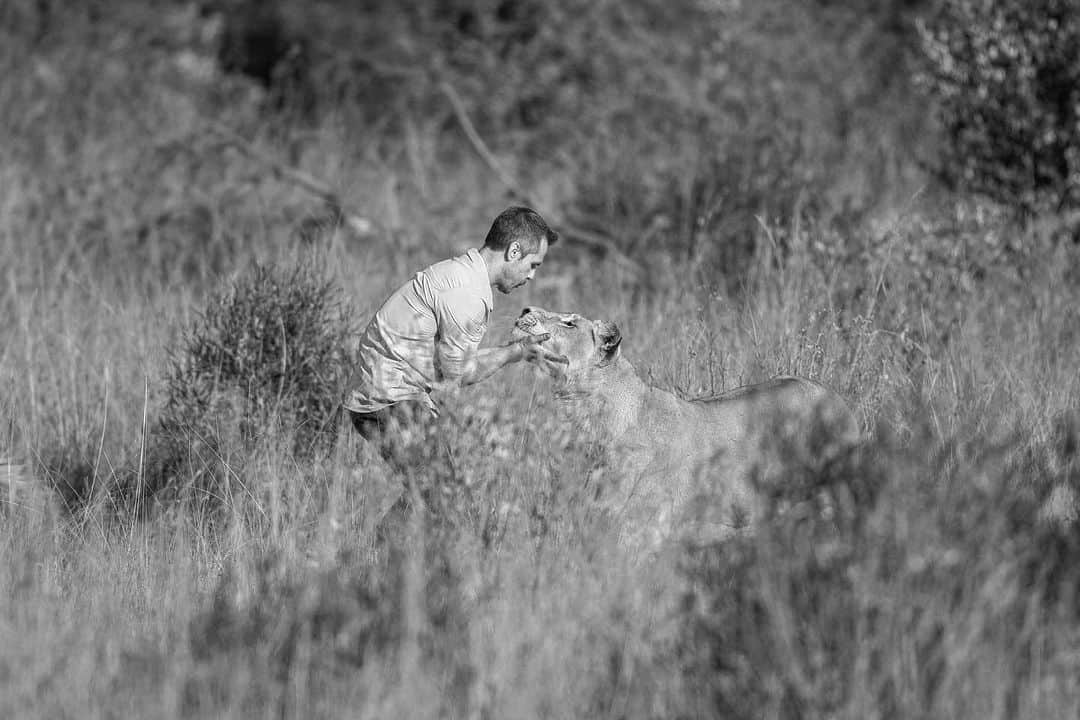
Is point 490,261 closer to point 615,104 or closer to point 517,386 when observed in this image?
point 517,386

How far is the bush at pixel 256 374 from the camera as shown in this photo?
7.19m

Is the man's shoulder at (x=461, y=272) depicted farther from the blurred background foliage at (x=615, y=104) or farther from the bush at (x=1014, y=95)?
the bush at (x=1014, y=95)

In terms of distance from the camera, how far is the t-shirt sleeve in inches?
233

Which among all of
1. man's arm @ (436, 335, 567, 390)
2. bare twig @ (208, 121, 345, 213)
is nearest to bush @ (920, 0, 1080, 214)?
bare twig @ (208, 121, 345, 213)

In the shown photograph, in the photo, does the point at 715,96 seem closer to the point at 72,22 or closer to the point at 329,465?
the point at 72,22

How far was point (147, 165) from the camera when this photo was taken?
12648 mm

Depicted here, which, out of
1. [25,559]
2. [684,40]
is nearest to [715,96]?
[684,40]

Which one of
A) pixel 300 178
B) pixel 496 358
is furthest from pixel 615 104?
pixel 496 358

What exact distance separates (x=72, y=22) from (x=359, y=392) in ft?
37.4

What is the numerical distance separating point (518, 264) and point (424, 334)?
1.71 feet

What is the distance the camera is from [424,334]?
19.8ft

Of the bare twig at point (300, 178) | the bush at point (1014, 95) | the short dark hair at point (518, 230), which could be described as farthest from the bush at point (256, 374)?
the bush at point (1014, 95)

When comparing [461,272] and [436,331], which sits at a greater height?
[461,272]

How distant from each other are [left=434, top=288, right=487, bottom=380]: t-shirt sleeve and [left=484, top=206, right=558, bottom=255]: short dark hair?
269 mm
